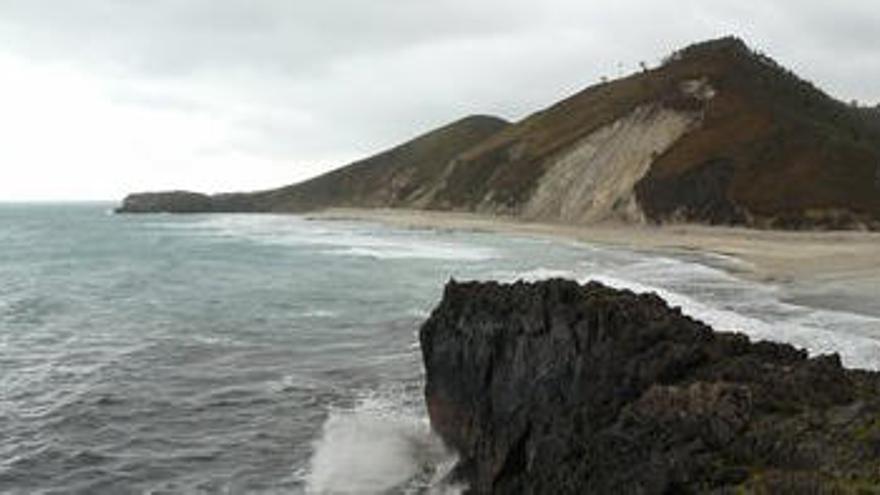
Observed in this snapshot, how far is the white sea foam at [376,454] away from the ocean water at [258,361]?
2.2 inches

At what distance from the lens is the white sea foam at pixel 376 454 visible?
22.8 metres

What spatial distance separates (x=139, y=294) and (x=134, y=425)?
3504 cm

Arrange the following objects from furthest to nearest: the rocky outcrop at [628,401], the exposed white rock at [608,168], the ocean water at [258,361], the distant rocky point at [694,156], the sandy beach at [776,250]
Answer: the exposed white rock at [608,168], the distant rocky point at [694,156], the sandy beach at [776,250], the ocean water at [258,361], the rocky outcrop at [628,401]

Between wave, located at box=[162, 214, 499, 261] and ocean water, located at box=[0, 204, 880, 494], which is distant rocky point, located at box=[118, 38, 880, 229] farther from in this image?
ocean water, located at box=[0, 204, 880, 494]

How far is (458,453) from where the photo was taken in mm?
23984

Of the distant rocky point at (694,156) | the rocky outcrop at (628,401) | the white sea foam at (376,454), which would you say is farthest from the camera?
the distant rocky point at (694,156)

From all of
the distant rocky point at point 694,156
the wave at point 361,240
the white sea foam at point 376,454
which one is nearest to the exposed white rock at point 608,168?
the distant rocky point at point 694,156

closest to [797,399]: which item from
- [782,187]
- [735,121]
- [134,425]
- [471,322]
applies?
[471,322]

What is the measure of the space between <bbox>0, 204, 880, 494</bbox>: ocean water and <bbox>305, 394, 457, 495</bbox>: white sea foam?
0.05m

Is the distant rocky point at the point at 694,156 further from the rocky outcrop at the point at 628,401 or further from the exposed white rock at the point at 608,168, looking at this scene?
the rocky outcrop at the point at 628,401

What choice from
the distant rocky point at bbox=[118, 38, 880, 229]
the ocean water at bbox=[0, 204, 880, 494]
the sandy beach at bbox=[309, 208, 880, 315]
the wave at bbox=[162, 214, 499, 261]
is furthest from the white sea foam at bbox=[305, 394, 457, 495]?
the distant rocky point at bbox=[118, 38, 880, 229]

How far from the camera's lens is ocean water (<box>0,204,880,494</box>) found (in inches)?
969

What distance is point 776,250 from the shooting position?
6938 centimetres

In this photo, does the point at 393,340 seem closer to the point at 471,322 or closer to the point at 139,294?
the point at 471,322
